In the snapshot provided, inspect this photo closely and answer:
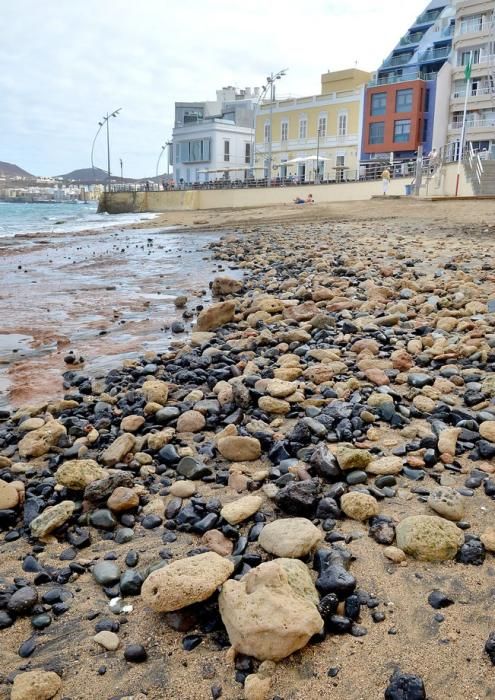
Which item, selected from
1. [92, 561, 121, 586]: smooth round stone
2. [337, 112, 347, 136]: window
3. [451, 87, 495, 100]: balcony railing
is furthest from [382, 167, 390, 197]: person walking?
[92, 561, 121, 586]: smooth round stone

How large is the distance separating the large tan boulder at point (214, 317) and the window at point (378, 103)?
44.9 metres

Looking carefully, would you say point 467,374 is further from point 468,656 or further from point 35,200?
point 35,200

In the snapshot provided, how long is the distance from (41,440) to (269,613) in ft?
7.35

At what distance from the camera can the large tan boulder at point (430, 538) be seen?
Answer: 2.30 meters

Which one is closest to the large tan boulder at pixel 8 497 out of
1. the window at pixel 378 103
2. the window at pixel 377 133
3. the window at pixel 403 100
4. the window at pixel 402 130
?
the window at pixel 402 130

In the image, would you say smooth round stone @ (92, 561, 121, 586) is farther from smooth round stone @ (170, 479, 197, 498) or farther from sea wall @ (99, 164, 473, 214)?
sea wall @ (99, 164, 473, 214)

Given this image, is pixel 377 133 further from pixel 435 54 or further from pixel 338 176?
pixel 435 54

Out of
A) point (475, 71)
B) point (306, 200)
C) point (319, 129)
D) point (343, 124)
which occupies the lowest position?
point (306, 200)

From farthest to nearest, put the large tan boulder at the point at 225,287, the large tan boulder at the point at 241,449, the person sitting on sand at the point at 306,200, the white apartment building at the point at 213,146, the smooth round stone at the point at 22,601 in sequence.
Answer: the white apartment building at the point at 213,146, the person sitting on sand at the point at 306,200, the large tan boulder at the point at 225,287, the large tan boulder at the point at 241,449, the smooth round stone at the point at 22,601

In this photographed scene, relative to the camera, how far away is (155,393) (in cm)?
426

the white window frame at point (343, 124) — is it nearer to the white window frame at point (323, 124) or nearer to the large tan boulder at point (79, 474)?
the white window frame at point (323, 124)

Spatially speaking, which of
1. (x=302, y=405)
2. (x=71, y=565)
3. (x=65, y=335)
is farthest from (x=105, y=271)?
(x=71, y=565)

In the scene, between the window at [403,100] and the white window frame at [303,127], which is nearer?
the window at [403,100]

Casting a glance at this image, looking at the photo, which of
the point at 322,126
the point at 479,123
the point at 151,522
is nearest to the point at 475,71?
the point at 479,123
